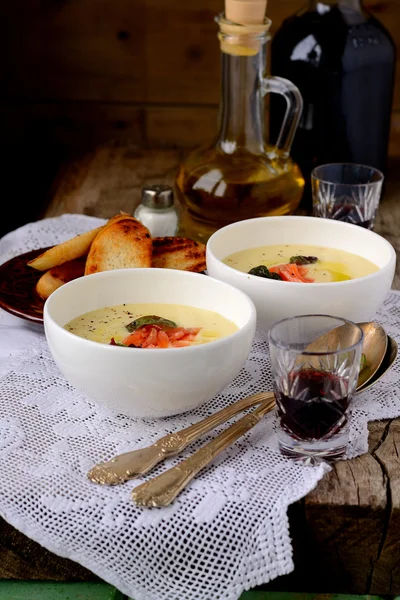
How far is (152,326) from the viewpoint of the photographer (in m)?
1.05

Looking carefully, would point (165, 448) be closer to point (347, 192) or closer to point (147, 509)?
point (147, 509)

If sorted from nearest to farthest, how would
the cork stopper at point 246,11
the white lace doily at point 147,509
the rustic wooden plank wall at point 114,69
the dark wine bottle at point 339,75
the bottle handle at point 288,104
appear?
the white lace doily at point 147,509, the cork stopper at point 246,11, the bottle handle at point 288,104, the dark wine bottle at point 339,75, the rustic wooden plank wall at point 114,69

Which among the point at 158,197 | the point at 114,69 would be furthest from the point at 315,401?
the point at 114,69

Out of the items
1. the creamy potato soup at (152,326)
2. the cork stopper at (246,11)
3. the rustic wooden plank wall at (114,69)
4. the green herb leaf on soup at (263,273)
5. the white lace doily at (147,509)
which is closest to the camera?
the white lace doily at (147,509)

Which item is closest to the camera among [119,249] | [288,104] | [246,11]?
[119,249]

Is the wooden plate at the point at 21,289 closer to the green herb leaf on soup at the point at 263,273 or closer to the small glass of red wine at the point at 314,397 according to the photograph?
the green herb leaf on soup at the point at 263,273

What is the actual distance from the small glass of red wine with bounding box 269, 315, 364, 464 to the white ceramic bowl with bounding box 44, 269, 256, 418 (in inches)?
2.5

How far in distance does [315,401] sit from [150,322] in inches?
9.1

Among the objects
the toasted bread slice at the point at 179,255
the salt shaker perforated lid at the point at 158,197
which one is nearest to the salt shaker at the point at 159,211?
the salt shaker perforated lid at the point at 158,197

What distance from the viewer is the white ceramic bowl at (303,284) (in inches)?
44.0

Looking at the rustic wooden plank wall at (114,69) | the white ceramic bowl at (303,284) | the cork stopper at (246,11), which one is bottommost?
the rustic wooden plank wall at (114,69)

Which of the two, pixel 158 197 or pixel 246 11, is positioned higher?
pixel 246 11

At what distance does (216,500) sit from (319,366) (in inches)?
6.8

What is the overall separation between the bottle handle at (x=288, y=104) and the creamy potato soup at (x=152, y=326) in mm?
618
